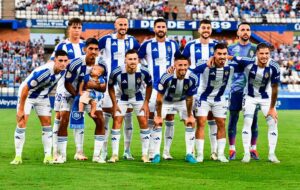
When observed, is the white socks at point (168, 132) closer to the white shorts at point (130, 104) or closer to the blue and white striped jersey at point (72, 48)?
the white shorts at point (130, 104)

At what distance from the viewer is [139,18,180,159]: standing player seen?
45.6ft

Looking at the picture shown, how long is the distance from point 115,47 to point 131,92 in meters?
1.18

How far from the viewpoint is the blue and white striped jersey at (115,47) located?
559 inches

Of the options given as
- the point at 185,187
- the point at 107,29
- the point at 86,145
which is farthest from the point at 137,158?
the point at 107,29

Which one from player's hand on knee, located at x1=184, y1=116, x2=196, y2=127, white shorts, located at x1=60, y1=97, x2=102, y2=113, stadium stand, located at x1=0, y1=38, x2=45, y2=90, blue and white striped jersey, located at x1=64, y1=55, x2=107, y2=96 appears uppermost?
blue and white striped jersey, located at x1=64, y1=55, x2=107, y2=96

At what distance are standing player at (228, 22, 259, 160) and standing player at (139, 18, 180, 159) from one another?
107cm

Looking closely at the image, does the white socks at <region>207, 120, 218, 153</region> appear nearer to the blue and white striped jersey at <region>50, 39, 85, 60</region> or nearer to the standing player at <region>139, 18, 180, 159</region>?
the standing player at <region>139, 18, 180, 159</region>

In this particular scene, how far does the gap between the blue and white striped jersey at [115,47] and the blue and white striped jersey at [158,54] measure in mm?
234

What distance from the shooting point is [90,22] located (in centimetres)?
4450

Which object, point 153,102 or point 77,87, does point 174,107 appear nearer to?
point 153,102

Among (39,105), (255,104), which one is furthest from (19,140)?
(255,104)

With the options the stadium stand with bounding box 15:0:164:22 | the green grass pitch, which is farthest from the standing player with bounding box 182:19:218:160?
the stadium stand with bounding box 15:0:164:22

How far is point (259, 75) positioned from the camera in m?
13.4

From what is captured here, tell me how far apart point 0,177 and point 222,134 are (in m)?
4.22
